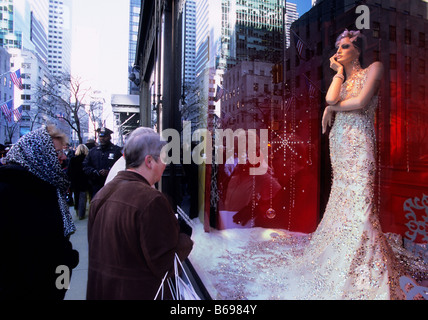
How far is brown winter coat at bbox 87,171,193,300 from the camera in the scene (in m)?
1.28

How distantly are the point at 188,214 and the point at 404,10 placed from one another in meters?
3.80

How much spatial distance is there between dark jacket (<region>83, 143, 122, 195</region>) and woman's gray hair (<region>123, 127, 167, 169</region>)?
456cm

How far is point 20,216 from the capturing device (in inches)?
61.3

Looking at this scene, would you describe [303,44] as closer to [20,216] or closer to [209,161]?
[209,161]

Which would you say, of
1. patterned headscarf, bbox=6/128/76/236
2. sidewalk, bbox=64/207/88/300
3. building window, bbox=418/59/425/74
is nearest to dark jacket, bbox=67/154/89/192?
sidewalk, bbox=64/207/88/300

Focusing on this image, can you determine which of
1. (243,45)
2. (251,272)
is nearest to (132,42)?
(243,45)

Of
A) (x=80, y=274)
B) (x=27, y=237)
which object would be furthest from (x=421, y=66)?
(x=80, y=274)

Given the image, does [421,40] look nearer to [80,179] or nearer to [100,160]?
[100,160]

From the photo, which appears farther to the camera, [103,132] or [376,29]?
[103,132]

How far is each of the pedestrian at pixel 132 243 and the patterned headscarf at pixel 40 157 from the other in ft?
2.05

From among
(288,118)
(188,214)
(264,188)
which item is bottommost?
(188,214)

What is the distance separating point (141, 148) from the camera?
4.95 feet

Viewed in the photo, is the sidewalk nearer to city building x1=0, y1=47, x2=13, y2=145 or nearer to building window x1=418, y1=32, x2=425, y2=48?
building window x1=418, y1=32, x2=425, y2=48

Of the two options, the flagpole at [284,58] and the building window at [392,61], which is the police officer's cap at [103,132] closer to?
the flagpole at [284,58]
